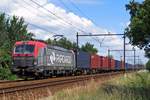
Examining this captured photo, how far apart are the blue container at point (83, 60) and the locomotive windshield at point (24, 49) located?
2081 centimetres

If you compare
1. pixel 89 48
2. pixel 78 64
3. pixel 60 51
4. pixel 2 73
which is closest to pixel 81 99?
pixel 2 73

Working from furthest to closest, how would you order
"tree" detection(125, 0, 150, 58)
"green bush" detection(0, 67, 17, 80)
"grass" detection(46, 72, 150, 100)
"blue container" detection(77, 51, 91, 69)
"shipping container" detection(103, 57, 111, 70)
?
"shipping container" detection(103, 57, 111, 70) → "blue container" detection(77, 51, 91, 69) → "green bush" detection(0, 67, 17, 80) → "tree" detection(125, 0, 150, 58) → "grass" detection(46, 72, 150, 100)

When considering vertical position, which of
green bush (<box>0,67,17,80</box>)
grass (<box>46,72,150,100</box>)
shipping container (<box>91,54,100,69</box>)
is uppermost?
shipping container (<box>91,54,100,69</box>)

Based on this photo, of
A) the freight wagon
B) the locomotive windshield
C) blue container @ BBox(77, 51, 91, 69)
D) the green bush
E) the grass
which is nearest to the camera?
the grass

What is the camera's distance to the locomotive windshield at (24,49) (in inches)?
1477

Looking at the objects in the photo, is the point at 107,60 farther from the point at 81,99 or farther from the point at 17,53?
the point at 81,99

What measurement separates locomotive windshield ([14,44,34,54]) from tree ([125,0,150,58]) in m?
13.8

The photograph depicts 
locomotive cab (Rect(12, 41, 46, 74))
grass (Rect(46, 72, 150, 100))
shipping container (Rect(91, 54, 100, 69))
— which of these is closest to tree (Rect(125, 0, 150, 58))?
grass (Rect(46, 72, 150, 100))

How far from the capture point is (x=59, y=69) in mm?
44344

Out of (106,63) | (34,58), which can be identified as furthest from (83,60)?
(34,58)

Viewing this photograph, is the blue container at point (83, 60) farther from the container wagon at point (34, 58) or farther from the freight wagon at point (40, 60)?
the container wagon at point (34, 58)

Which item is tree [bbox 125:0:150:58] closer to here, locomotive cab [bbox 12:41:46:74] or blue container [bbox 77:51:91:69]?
locomotive cab [bbox 12:41:46:74]

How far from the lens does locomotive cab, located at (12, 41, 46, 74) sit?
1436 inches

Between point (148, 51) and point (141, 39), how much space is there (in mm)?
1405
